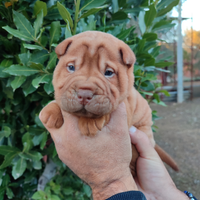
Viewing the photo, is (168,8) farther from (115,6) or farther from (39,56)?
(39,56)

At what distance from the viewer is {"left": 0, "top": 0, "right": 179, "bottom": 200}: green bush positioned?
168cm

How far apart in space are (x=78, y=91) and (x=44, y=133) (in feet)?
3.38

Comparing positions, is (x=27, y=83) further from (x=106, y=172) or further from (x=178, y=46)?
(x=178, y=46)

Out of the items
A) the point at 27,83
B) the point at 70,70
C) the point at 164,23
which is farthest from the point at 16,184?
the point at 164,23

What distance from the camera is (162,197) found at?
1855 millimetres

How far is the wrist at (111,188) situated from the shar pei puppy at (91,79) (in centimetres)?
43

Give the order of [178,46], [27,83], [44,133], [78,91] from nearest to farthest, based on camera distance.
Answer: [78,91]
[27,83]
[44,133]
[178,46]

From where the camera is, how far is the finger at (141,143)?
5.99ft

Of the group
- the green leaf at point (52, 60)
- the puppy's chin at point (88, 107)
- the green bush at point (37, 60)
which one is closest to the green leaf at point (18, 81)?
the green bush at point (37, 60)

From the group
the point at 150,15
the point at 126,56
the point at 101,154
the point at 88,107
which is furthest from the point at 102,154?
the point at 150,15

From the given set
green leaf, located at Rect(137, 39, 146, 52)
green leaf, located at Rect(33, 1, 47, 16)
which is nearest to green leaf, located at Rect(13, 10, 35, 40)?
green leaf, located at Rect(33, 1, 47, 16)

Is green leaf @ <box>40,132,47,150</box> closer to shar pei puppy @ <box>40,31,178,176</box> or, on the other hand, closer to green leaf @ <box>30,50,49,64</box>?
shar pei puppy @ <box>40,31,178,176</box>

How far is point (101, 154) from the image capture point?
1.43 meters

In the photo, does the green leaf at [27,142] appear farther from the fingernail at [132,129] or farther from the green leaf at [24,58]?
the fingernail at [132,129]
